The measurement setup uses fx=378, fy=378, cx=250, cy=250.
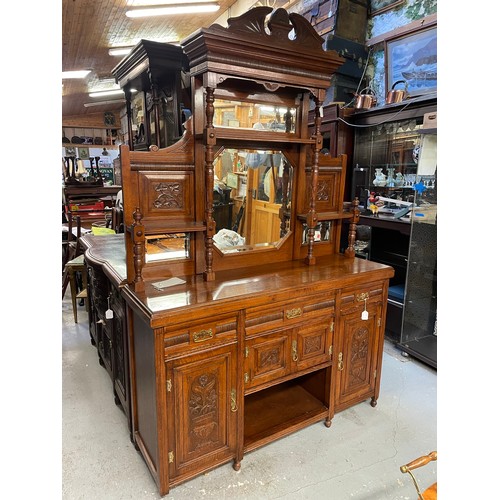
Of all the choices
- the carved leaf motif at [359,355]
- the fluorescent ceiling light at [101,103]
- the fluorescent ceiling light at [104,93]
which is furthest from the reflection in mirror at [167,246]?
the fluorescent ceiling light at [101,103]

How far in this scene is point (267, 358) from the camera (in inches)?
74.7

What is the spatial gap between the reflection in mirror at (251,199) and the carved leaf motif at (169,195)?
20cm

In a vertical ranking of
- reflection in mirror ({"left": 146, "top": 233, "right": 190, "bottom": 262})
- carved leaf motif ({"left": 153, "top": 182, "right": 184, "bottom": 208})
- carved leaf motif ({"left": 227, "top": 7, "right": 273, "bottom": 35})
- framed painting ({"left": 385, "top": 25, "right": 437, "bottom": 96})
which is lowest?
reflection in mirror ({"left": 146, "top": 233, "right": 190, "bottom": 262})

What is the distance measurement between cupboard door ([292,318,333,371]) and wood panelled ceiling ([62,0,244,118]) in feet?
12.7

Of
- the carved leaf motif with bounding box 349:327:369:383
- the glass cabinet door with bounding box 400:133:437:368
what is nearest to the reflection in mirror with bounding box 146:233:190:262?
the carved leaf motif with bounding box 349:327:369:383

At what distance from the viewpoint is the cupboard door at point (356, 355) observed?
2.18 metres

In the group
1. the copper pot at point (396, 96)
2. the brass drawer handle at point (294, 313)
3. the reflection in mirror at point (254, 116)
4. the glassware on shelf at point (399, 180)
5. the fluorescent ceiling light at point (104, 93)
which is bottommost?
the brass drawer handle at point (294, 313)

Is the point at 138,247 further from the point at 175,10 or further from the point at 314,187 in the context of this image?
the point at 175,10

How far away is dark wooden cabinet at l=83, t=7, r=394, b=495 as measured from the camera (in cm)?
170

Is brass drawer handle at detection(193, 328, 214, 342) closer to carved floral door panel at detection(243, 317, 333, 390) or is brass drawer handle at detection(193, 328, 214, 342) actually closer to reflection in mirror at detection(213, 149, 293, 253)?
carved floral door panel at detection(243, 317, 333, 390)

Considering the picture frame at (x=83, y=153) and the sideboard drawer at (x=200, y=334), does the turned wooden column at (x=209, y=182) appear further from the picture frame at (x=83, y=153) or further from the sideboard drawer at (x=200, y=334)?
the picture frame at (x=83, y=153)

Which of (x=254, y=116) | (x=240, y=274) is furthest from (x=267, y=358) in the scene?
(x=254, y=116)
